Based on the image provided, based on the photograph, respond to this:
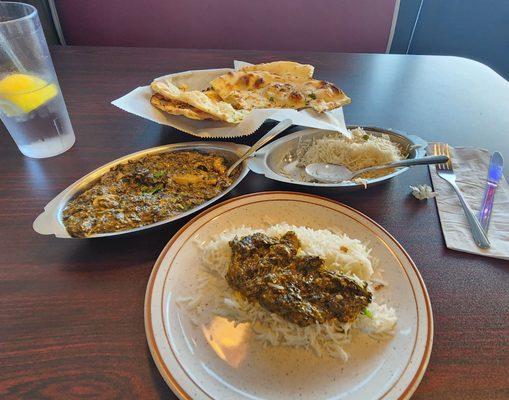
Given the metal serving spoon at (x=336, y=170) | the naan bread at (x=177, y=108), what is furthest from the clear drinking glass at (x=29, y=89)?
the metal serving spoon at (x=336, y=170)

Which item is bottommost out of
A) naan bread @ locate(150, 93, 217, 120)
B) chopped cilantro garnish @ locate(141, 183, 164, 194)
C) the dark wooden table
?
the dark wooden table

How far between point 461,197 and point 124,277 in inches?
47.2

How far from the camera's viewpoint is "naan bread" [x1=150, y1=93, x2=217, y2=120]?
155 cm

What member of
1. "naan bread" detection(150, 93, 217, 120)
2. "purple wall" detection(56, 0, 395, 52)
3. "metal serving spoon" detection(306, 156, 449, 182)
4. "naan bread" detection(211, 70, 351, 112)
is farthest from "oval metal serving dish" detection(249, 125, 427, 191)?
"purple wall" detection(56, 0, 395, 52)

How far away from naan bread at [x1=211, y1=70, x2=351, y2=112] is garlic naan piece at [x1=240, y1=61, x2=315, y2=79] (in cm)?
4

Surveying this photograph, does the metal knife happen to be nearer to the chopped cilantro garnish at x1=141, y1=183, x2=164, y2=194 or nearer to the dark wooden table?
the dark wooden table

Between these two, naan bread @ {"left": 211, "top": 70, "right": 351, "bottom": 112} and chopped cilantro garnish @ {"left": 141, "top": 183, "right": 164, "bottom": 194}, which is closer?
chopped cilantro garnish @ {"left": 141, "top": 183, "right": 164, "bottom": 194}

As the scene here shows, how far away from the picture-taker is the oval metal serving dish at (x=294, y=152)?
1267mm

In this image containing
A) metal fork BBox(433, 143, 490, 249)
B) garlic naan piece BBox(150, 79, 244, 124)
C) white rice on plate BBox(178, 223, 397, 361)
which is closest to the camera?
white rice on plate BBox(178, 223, 397, 361)

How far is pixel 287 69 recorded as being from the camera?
2.00 meters

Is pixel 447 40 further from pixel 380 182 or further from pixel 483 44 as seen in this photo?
pixel 380 182

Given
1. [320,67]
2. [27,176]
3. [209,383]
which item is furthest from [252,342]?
[320,67]

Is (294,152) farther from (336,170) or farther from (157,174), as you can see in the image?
(157,174)

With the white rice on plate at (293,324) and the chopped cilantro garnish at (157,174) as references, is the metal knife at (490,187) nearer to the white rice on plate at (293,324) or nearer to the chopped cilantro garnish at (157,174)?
the white rice on plate at (293,324)
